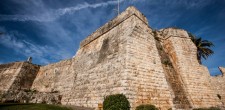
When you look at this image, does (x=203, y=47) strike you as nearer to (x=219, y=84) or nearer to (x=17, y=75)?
(x=219, y=84)

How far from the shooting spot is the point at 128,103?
7020 mm

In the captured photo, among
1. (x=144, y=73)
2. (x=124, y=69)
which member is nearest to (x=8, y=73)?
(x=124, y=69)

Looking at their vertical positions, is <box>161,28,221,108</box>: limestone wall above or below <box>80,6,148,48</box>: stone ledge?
below

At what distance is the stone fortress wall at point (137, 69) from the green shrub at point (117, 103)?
1.16ft

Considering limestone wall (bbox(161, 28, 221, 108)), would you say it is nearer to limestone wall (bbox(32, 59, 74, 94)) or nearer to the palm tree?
the palm tree

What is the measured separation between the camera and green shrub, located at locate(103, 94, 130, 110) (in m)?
6.81

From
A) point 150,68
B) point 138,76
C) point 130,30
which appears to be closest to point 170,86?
Answer: point 150,68

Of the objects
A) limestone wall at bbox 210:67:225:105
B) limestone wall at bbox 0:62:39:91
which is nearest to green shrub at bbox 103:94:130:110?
limestone wall at bbox 210:67:225:105

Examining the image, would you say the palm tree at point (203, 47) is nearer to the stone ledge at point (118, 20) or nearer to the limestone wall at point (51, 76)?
the stone ledge at point (118, 20)

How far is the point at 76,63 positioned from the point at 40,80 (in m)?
7.93

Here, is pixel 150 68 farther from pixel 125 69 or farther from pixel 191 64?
pixel 191 64

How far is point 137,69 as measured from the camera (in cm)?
848

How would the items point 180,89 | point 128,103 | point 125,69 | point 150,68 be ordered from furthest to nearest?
point 180,89
point 150,68
point 125,69
point 128,103

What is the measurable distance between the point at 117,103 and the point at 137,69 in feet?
7.98
